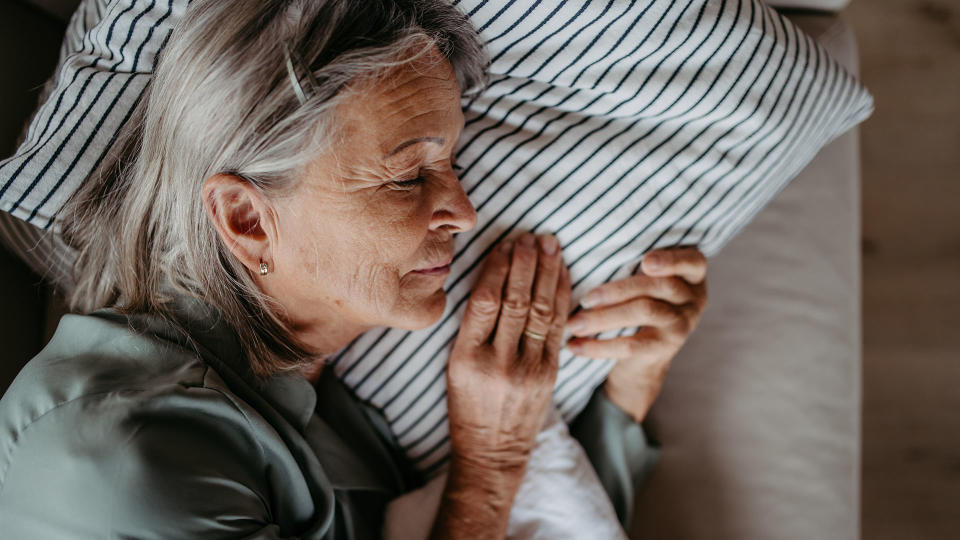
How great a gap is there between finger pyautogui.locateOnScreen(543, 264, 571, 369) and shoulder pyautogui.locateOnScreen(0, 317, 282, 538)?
471 mm

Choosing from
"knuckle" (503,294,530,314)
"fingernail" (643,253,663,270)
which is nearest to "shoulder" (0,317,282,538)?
"knuckle" (503,294,530,314)

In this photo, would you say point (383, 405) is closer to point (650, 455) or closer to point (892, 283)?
point (650, 455)

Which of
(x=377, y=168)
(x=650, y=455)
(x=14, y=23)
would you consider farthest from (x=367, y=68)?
(x=650, y=455)

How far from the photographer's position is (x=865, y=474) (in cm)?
171

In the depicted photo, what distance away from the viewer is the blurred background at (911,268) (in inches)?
66.7

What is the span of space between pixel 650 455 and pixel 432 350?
0.50 meters

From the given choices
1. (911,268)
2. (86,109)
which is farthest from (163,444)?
(911,268)

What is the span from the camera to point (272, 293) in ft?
3.05

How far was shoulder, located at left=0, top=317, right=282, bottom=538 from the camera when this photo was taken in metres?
0.70

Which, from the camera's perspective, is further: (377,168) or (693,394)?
(693,394)

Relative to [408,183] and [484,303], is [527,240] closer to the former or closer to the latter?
[484,303]

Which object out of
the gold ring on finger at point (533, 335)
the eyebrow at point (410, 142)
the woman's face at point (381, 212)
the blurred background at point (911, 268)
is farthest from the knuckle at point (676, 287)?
the blurred background at point (911, 268)

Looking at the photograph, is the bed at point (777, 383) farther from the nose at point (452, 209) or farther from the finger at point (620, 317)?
the nose at point (452, 209)

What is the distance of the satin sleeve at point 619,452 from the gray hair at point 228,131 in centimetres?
60
